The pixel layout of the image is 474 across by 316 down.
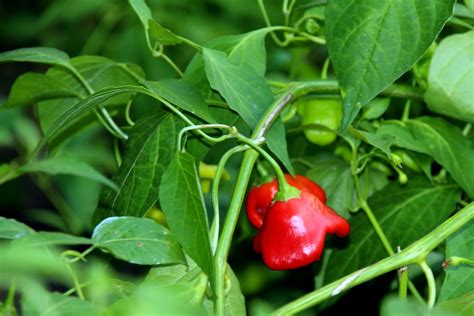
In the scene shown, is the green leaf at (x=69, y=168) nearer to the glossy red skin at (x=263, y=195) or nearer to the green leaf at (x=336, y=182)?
the glossy red skin at (x=263, y=195)

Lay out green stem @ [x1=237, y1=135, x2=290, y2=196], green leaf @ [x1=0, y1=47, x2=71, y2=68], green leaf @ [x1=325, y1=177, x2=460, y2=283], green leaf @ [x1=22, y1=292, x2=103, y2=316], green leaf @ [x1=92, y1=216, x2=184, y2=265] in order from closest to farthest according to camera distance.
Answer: green leaf @ [x1=22, y1=292, x2=103, y2=316] → green leaf @ [x1=92, y1=216, x2=184, y2=265] → green stem @ [x1=237, y1=135, x2=290, y2=196] → green leaf @ [x1=0, y1=47, x2=71, y2=68] → green leaf @ [x1=325, y1=177, x2=460, y2=283]

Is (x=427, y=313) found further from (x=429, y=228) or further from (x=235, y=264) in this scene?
(x=235, y=264)

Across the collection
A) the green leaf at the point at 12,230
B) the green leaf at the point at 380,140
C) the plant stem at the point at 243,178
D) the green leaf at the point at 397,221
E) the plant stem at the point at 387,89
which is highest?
the green leaf at the point at 12,230

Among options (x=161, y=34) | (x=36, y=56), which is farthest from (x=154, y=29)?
(x=36, y=56)

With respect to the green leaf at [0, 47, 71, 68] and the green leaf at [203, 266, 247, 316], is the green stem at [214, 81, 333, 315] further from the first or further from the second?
the green leaf at [0, 47, 71, 68]

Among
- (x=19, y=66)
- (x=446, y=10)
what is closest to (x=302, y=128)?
(x=446, y=10)

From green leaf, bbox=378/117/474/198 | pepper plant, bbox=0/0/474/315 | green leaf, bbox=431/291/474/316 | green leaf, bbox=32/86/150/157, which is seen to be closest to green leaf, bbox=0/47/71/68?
pepper plant, bbox=0/0/474/315

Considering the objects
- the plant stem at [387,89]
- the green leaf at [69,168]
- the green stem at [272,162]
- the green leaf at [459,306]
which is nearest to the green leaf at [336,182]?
the plant stem at [387,89]
